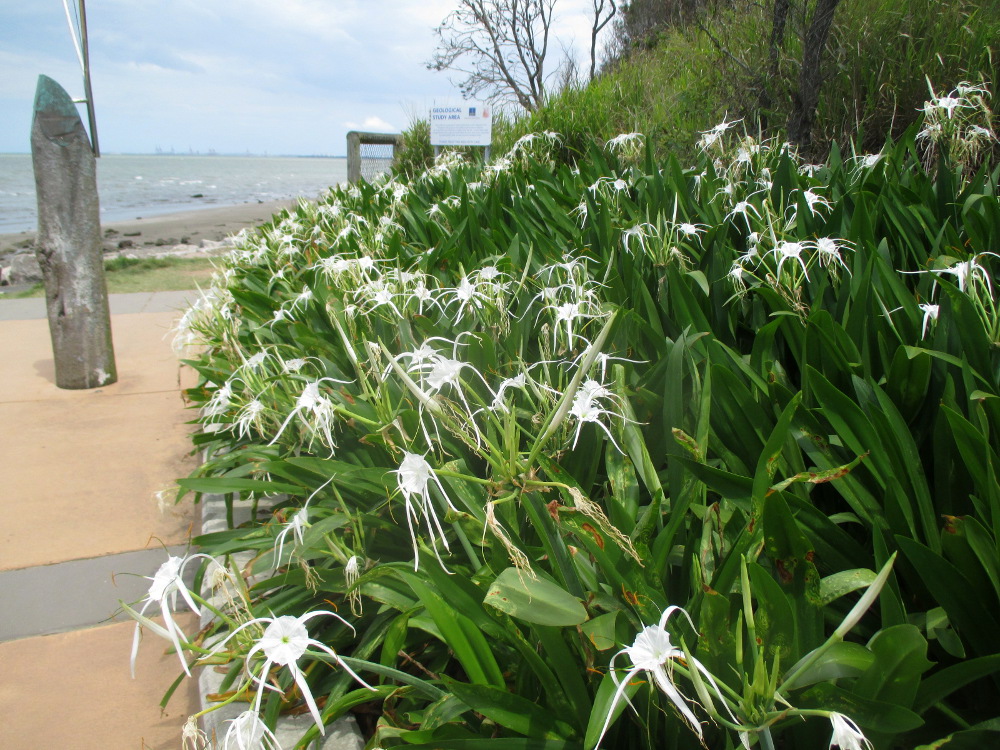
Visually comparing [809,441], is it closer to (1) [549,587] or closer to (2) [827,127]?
(1) [549,587]

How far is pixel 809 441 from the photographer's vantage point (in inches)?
48.4

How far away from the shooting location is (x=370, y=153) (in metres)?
11.4

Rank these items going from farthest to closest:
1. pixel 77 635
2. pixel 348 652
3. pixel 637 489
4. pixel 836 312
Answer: pixel 77 635 < pixel 836 312 < pixel 348 652 < pixel 637 489

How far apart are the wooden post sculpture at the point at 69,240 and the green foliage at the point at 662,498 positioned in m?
2.51

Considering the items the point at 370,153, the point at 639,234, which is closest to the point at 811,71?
the point at 639,234

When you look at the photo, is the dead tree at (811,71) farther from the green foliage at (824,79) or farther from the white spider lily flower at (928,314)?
the white spider lily flower at (928,314)

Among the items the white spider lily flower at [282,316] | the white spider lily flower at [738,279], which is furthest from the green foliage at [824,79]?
the white spider lily flower at [282,316]

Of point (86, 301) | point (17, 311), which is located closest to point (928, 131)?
point (86, 301)

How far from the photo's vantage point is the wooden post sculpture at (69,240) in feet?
12.7

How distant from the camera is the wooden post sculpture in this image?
3875 millimetres

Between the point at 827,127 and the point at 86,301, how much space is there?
4797mm

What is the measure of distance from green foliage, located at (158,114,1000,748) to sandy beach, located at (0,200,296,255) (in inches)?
457

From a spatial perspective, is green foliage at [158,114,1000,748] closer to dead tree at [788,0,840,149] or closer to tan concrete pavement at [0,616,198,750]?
tan concrete pavement at [0,616,198,750]

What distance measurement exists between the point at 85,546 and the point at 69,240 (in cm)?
228
